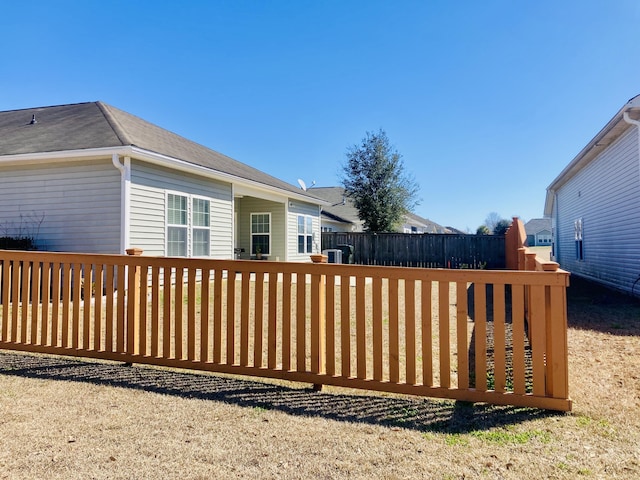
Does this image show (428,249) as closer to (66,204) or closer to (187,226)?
(187,226)

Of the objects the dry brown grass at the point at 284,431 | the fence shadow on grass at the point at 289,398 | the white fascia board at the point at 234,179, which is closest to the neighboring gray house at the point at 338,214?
the white fascia board at the point at 234,179

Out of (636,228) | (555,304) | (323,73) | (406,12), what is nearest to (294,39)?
(323,73)

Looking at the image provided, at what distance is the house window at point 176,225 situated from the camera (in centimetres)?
896

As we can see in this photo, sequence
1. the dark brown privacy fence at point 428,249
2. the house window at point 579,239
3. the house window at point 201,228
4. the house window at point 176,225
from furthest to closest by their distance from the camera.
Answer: the dark brown privacy fence at point 428,249
the house window at point 579,239
the house window at point 201,228
the house window at point 176,225

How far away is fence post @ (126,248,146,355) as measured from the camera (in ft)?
12.0

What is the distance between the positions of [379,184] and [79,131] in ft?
52.8

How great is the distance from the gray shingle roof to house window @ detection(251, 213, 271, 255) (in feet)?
12.9

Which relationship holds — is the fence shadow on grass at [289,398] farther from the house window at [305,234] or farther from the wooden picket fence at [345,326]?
the house window at [305,234]

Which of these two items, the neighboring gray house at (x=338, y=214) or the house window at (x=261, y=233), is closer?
→ the house window at (x=261, y=233)

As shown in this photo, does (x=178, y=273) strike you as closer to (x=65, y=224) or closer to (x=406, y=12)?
(x=65, y=224)

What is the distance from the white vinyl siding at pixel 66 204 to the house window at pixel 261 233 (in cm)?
714

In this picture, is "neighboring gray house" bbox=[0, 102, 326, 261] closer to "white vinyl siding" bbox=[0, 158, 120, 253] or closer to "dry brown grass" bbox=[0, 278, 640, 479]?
"white vinyl siding" bbox=[0, 158, 120, 253]

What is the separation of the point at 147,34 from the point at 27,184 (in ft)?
20.7

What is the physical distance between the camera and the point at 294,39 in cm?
1345
